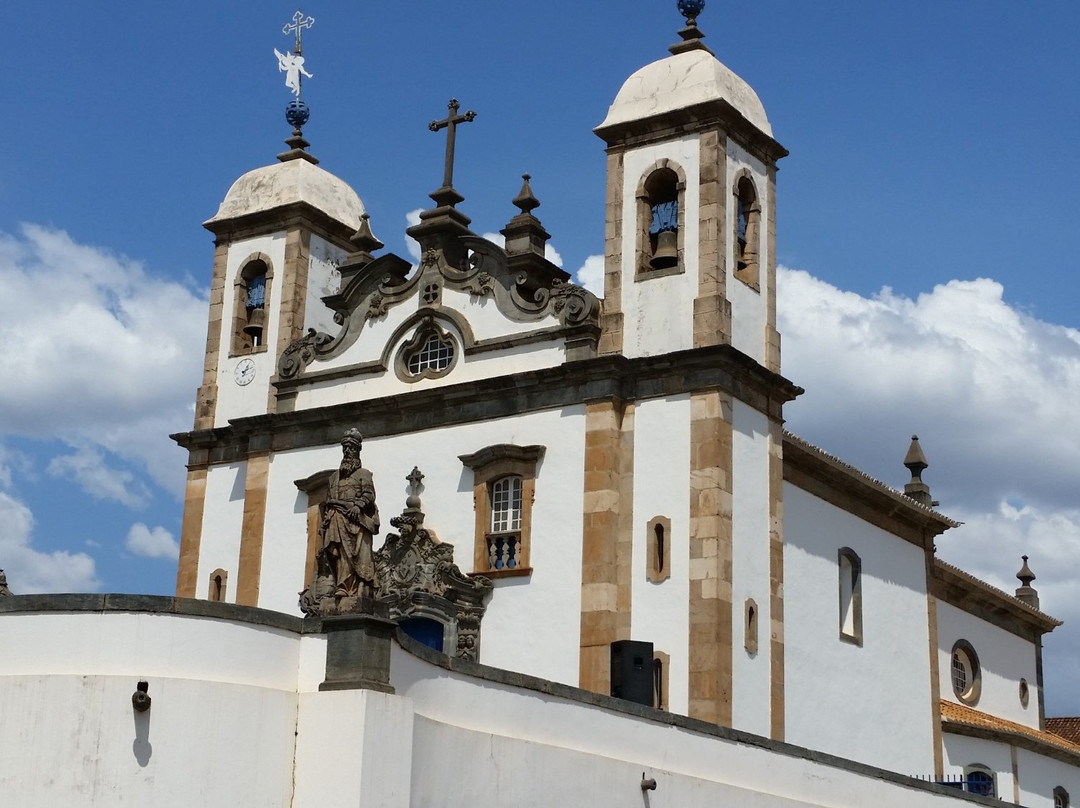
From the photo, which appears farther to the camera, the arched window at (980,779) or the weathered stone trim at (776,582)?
the arched window at (980,779)

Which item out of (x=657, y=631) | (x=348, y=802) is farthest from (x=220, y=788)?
(x=657, y=631)

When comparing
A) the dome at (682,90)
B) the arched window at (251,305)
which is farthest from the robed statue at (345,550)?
the arched window at (251,305)

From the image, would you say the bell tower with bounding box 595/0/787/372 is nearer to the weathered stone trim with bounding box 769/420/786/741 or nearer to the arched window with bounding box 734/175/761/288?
the arched window with bounding box 734/175/761/288

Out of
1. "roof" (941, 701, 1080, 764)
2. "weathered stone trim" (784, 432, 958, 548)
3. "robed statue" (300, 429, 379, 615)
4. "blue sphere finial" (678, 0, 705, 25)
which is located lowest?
"robed statue" (300, 429, 379, 615)

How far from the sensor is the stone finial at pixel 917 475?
39.2 meters

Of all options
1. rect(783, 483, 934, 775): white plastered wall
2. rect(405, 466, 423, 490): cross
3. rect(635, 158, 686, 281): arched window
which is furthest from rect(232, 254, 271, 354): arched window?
rect(783, 483, 934, 775): white plastered wall

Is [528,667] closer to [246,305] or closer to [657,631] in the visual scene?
[657,631]

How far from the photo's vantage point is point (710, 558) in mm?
25797

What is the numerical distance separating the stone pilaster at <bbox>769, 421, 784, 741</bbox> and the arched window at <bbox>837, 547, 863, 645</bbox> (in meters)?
3.20

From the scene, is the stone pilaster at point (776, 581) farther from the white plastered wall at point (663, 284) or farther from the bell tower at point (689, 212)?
the white plastered wall at point (663, 284)

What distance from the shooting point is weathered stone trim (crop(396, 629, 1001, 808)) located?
57.9ft

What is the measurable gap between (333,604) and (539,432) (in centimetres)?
1121

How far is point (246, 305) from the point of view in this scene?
111ft

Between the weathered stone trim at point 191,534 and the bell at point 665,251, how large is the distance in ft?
30.8
